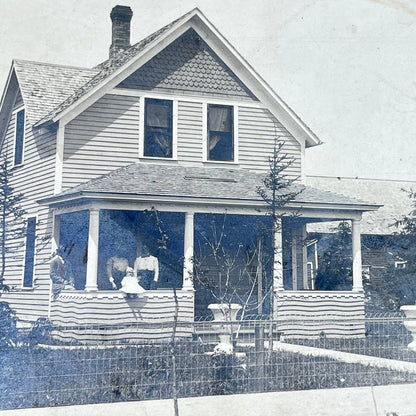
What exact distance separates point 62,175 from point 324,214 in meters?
6.05

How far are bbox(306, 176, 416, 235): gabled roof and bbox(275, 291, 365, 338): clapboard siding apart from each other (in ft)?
28.9

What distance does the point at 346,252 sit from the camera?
57.9 feet

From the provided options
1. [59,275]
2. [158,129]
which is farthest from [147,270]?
[158,129]

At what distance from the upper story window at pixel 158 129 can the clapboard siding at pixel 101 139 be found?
271 mm

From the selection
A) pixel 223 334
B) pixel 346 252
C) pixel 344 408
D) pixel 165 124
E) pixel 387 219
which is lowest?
pixel 344 408

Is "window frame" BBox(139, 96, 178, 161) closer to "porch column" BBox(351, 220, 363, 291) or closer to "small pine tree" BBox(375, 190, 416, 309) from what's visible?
"porch column" BBox(351, 220, 363, 291)

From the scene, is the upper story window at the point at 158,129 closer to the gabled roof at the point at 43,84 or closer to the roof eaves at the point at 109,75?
the roof eaves at the point at 109,75

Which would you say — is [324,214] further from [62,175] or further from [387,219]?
[387,219]

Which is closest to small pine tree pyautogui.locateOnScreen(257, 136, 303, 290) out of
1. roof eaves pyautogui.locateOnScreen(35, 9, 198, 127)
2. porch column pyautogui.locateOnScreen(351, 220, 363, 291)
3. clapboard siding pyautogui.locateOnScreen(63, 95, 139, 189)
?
porch column pyautogui.locateOnScreen(351, 220, 363, 291)

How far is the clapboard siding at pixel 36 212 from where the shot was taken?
1457 centimetres

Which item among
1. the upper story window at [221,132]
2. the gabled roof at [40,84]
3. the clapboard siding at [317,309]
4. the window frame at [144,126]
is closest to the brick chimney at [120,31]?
the gabled roof at [40,84]

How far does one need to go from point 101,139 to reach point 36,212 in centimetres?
246

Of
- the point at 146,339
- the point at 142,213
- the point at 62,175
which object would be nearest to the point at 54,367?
the point at 146,339

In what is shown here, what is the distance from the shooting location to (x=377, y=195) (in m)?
25.4
